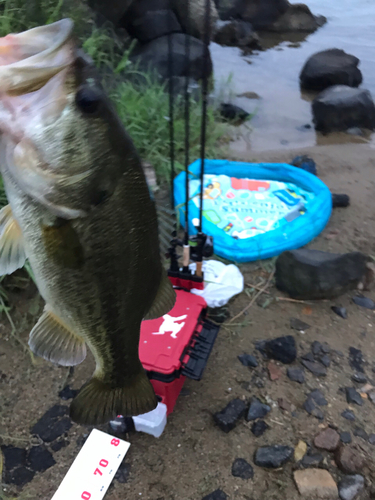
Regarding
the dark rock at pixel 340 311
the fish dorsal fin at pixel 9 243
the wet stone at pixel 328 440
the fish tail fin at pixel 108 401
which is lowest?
the dark rock at pixel 340 311

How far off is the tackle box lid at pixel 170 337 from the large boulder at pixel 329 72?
22.5 feet

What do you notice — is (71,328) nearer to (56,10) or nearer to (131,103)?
(56,10)

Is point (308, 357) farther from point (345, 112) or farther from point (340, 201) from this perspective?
point (345, 112)

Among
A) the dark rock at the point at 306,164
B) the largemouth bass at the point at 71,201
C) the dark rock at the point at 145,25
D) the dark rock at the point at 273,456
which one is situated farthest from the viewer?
the dark rock at the point at 145,25

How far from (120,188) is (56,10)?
3.18 m

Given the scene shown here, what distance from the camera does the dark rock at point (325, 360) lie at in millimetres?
2498

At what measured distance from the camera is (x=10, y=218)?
1049mm

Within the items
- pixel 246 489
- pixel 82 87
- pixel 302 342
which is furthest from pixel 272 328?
pixel 82 87

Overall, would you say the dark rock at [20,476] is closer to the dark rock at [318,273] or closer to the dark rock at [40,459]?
the dark rock at [40,459]

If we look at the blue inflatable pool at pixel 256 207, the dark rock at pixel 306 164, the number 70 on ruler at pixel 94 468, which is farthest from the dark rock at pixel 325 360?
the dark rock at pixel 306 164

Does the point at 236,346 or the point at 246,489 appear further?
the point at 236,346

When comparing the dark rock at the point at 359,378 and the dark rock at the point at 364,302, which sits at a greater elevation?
the dark rock at the point at 359,378

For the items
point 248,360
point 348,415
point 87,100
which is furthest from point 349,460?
point 87,100

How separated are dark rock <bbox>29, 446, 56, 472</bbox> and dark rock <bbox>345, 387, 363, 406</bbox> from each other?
67.4 inches
